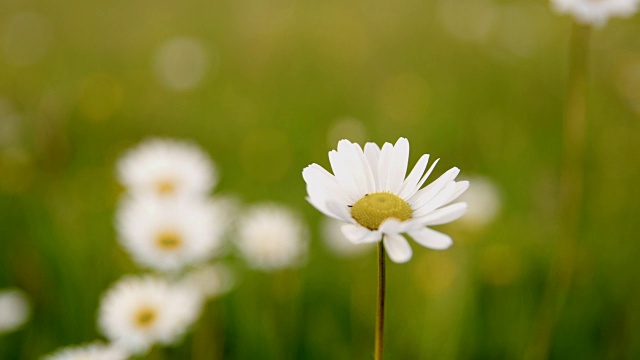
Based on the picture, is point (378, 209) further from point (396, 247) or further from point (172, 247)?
point (172, 247)

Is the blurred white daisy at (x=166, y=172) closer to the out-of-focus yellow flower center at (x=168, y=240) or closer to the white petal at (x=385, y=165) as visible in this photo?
the out-of-focus yellow flower center at (x=168, y=240)

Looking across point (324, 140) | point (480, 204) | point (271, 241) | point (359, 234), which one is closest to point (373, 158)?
point (359, 234)

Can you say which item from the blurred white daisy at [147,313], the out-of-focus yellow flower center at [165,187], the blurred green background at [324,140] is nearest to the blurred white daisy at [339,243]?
the blurred green background at [324,140]

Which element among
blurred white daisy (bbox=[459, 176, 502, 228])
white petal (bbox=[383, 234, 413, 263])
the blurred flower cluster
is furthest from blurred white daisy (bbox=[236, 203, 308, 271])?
white petal (bbox=[383, 234, 413, 263])

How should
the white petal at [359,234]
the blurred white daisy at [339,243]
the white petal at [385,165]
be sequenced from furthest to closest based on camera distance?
the blurred white daisy at [339,243], the white petal at [385,165], the white petal at [359,234]

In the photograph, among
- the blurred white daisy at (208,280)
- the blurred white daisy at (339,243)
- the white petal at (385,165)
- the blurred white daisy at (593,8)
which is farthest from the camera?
the blurred white daisy at (339,243)

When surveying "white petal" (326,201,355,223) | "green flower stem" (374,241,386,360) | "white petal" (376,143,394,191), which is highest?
"white petal" (376,143,394,191)

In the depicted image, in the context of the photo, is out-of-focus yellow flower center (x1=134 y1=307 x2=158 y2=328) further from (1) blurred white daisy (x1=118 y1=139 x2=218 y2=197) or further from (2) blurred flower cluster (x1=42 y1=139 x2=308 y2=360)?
(1) blurred white daisy (x1=118 y1=139 x2=218 y2=197)

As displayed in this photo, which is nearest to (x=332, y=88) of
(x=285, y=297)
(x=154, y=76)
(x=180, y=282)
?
(x=154, y=76)
